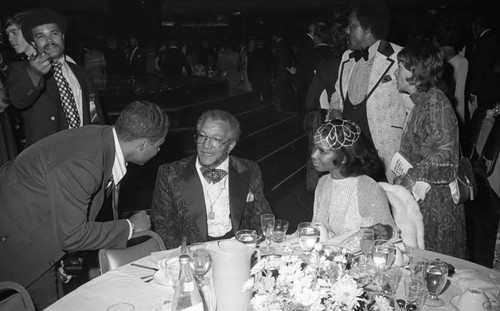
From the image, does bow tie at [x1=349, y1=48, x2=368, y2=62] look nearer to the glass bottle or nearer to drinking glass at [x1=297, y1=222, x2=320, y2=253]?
drinking glass at [x1=297, y1=222, x2=320, y2=253]

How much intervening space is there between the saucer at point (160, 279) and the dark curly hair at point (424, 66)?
6.92ft

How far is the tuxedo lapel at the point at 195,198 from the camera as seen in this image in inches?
117

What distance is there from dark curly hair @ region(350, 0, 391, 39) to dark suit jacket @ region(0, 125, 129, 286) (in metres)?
2.39

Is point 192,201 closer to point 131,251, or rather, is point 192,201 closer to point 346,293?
point 131,251

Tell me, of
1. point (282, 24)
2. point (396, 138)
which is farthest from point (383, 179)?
point (282, 24)

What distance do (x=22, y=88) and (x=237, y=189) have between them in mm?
1588

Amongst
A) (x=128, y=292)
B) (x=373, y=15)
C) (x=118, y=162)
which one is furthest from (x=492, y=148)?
(x=128, y=292)

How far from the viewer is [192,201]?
298 cm

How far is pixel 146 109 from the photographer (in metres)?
2.54

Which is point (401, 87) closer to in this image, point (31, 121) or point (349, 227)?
point (349, 227)

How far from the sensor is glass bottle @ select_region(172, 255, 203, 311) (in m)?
1.67

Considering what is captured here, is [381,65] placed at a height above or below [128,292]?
above

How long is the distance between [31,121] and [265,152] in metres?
4.68

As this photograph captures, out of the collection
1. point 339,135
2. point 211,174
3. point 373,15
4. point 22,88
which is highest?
point 373,15
